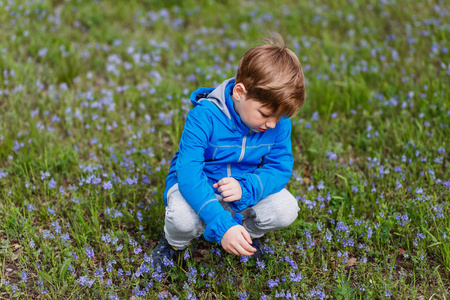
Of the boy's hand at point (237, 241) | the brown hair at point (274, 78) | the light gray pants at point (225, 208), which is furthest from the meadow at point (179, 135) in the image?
the brown hair at point (274, 78)

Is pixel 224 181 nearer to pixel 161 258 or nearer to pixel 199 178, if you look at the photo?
pixel 199 178

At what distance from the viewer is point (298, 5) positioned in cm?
737

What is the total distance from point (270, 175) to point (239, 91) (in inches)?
26.0

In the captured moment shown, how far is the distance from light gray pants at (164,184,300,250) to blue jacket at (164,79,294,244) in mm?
85

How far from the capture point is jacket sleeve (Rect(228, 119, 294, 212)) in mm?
3059

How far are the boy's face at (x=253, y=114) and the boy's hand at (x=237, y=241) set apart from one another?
70 cm

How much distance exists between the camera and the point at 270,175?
3.19 metres

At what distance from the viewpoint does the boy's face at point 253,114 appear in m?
2.92

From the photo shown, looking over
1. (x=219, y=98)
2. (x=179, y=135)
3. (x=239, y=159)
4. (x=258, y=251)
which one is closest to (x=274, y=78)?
(x=219, y=98)

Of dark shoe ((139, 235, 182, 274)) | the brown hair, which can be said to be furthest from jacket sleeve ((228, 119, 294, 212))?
dark shoe ((139, 235, 182, 274))

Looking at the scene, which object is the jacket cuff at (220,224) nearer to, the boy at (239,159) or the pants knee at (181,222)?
the boy at (239,159)

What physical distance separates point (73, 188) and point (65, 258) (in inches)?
29.0

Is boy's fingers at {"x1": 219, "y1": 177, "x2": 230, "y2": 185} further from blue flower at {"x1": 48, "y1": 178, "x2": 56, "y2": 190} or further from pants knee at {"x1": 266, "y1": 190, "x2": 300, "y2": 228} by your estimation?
blue flower at {"x1": 48, "y1": 178, "x2": 56, "y2": 190}

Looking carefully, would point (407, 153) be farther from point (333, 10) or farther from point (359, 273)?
point (333, 10)
